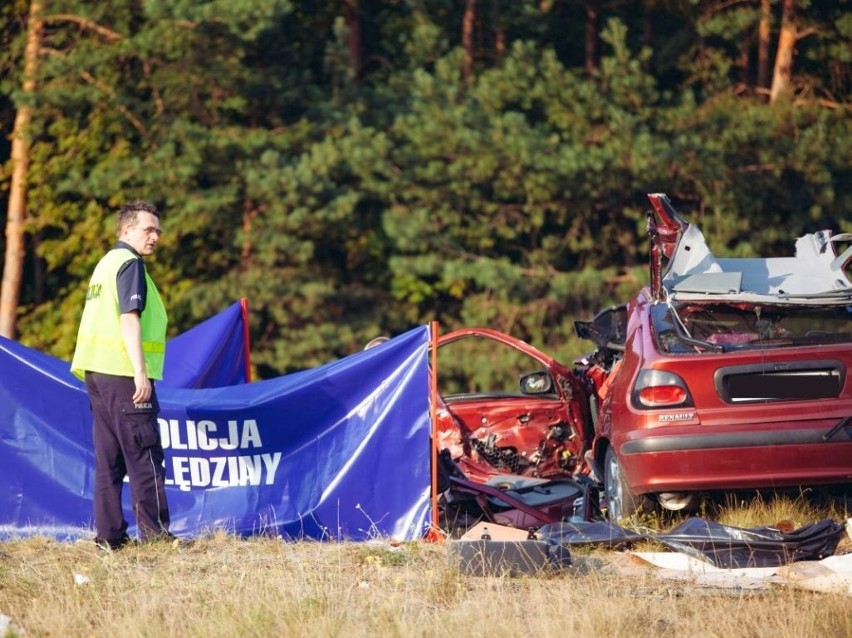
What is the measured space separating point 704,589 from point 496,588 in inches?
35.0

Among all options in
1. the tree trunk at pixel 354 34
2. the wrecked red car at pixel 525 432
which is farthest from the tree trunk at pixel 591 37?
the wrecked red car at pixel 525 432

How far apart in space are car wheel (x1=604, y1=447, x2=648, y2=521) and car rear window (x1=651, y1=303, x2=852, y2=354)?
748 millimetres

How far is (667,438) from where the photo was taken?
24.8 feet

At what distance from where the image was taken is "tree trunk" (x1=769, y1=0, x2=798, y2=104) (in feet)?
70.6

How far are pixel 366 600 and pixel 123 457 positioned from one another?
1981 millimetres

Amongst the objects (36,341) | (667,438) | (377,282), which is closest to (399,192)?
(377,282)

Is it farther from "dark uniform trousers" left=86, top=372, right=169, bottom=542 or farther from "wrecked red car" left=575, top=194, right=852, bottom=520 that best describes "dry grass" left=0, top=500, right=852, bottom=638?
"wrecked red car" left=575, top=194, right=852, bottom=520

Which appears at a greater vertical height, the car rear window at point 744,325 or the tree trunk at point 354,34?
the tree trunk at point 354,34

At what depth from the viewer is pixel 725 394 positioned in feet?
24.8

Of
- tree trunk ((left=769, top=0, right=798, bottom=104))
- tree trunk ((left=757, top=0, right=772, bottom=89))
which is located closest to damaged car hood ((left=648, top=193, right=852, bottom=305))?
tree trunk ((left=769, top=0, right=798, bottom=104))

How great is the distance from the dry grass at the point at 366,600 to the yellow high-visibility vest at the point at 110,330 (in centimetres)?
93

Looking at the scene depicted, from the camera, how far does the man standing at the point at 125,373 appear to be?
7.11 metres

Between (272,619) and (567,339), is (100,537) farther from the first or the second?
(567,339)

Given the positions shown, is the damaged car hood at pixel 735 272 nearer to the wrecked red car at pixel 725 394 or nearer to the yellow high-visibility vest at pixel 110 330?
the wrecked red car at pixel 725 394
